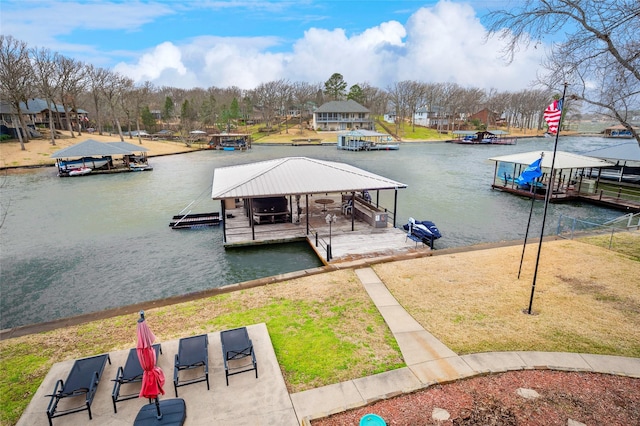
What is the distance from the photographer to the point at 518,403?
622 centimetres

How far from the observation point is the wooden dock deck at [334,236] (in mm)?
15211

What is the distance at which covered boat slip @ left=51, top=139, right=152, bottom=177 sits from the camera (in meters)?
39.3

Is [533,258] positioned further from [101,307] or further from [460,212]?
[101,307]

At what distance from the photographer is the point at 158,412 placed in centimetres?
568

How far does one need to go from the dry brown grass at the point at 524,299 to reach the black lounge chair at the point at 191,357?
220 inches

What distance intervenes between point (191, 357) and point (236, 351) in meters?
0.93

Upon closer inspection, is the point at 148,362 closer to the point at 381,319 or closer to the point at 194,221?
the point at 381,319

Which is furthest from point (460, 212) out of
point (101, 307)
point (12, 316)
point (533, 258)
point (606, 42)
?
point (12, 316)

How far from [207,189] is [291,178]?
655 inches

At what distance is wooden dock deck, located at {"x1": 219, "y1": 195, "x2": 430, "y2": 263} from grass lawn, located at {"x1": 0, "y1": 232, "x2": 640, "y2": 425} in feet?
7.89

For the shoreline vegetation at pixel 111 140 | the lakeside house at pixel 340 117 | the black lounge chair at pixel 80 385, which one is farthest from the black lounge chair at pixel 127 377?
the lakeside house at pixel 340 117

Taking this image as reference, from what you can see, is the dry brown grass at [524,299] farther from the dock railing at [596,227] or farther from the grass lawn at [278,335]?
the dock railing at [596,227]

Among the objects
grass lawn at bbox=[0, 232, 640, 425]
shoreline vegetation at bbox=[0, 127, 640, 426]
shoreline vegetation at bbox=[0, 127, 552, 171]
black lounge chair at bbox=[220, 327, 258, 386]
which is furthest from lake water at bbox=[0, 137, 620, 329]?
shoreline vegetation at bbox=[0, 127, 552, 171]

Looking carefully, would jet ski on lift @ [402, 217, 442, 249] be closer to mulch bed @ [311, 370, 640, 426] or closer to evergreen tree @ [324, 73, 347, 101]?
mulch bed @ [311, 370, 640, 426]
